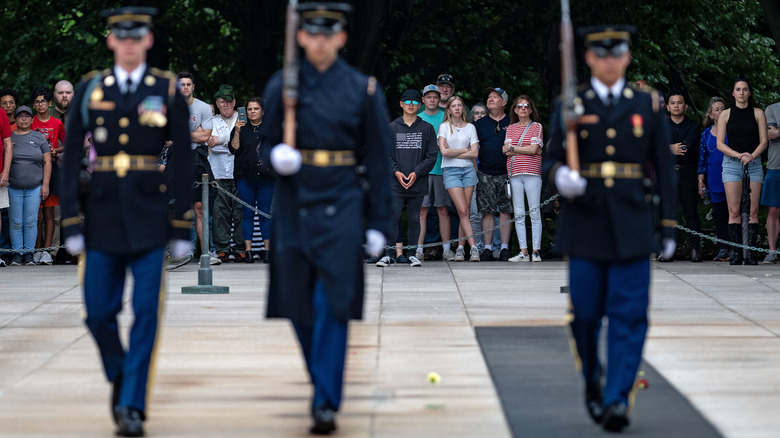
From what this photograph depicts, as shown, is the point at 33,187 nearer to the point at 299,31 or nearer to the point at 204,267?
the point at 204,267

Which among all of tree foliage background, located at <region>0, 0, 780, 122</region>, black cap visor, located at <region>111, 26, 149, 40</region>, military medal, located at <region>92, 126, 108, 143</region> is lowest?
military medal, located at <region>92, 126, 108, 143</region>

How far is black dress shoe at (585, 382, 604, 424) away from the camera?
687 cm

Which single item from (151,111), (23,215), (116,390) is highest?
(151,111)

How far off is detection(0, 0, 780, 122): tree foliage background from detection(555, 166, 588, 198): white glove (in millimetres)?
14509

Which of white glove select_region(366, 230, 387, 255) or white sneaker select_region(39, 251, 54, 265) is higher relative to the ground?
white glove select_region(366, 230, 387, 255)

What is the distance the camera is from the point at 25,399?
769 cm

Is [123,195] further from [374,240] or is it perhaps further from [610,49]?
[610,49]

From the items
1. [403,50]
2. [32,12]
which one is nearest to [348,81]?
[403,50]

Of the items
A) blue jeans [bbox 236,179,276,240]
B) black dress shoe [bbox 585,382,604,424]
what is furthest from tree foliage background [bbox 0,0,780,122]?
black dress shoe [bbox 585,382,604,424]

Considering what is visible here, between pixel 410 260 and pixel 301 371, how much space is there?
780 centimetres

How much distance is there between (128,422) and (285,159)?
4.67 ft

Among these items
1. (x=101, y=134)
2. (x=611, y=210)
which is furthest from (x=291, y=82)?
(x=611, y=210)

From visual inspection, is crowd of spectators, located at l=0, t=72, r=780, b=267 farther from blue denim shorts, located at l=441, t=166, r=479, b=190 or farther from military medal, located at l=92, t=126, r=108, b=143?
military medal, located at l=92, t=126, r=108, b=143

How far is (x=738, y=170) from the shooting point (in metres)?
16.1
